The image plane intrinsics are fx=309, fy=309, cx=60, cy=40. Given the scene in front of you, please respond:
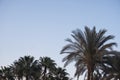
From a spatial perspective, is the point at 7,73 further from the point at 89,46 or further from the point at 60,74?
the point at 89,46

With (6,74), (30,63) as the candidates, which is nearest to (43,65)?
(30,63)

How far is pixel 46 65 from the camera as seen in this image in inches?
2445

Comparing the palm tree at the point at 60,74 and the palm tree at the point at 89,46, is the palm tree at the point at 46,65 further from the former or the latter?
the palm tree at the point at 89,46

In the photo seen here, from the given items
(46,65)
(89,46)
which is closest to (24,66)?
(46,65)

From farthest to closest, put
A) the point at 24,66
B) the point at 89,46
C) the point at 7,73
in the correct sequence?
→ 1. the point at 7,73
2. the point at 24,66
3. the point at 89,46

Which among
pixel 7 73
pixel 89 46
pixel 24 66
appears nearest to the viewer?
pixel 89 46

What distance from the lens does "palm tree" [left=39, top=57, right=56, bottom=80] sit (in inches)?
2440

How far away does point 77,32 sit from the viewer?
1281 inches

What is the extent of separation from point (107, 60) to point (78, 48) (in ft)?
11.3

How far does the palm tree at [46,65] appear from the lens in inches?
2440

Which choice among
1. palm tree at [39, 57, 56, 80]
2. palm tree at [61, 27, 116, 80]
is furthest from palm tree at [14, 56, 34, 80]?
palm tree at [61, 27, 116, 80]

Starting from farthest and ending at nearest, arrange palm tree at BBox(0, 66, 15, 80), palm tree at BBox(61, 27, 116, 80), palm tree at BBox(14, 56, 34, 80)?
palm tree at BBox(0, 66, 15, 80) < palm tree at BBox(14, 56, 34, 80) < palm tree at BBox(61, 27, 116, 80)

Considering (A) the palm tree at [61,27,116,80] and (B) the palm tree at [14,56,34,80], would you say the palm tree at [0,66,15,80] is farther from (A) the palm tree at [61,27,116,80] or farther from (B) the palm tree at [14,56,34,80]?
(A) the palm tree at [61,27,116,80]

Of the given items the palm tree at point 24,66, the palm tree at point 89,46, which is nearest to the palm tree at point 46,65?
A: the palm tree at point 24,66
